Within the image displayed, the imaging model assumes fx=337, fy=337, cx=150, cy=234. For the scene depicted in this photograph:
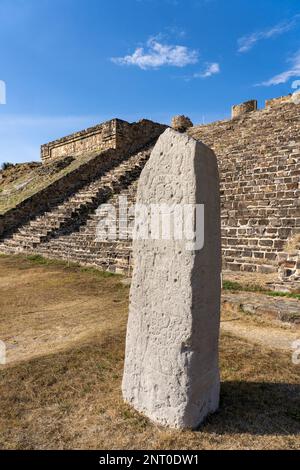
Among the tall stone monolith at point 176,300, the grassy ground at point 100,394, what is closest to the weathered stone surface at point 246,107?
the grassy ground at point 100,394

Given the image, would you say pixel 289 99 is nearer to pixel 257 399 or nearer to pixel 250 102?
pixel 250 102

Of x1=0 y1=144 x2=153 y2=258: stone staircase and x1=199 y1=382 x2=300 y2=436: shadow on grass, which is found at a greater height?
x1=0 y1=144 x2=153 y2=258: stone staircase

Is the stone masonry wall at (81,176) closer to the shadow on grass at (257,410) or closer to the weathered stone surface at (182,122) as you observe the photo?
the weathered stone surface at (182,122)

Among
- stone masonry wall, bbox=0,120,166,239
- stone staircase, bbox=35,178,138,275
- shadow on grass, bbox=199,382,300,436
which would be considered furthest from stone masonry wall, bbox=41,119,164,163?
shadow on grass, bbox=199,382,300,436

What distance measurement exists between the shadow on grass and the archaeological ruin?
350 centimetres

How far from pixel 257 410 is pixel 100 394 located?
129 centimetres

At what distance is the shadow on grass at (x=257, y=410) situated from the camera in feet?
7.80

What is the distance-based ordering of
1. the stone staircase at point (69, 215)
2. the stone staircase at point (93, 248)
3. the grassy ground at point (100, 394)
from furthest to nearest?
1. the stone staircase at point (69, 215)
2. the stone staircase at point (93, 248)
3. the grassy ground at point (100, 394)

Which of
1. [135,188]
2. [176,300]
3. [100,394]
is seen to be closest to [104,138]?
[135,188]

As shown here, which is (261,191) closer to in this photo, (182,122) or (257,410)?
(257,410)

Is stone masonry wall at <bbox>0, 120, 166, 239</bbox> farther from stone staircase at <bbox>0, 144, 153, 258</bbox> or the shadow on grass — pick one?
the shadow on grass

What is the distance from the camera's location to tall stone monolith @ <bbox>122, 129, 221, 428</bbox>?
2340 mm

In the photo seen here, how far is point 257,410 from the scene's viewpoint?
2.62m

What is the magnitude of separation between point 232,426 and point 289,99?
639 inches
